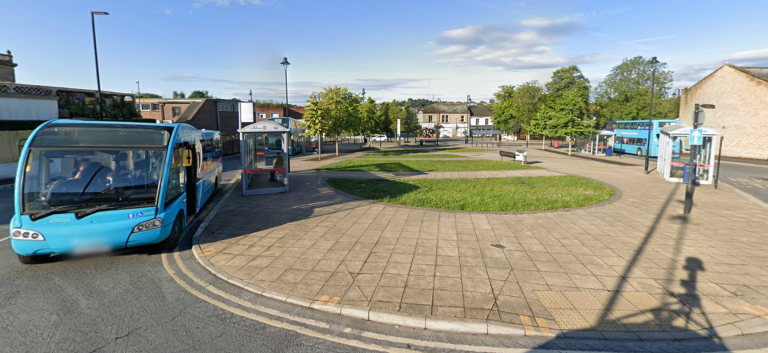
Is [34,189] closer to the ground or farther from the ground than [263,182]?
farther from the ground

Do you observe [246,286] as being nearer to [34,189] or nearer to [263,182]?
[34,189]

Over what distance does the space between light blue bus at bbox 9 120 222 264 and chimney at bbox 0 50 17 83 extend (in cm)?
3821

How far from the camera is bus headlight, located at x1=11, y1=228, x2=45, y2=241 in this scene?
5422 mm

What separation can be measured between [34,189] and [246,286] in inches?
155

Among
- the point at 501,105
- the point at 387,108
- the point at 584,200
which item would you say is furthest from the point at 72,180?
the point at 501,105

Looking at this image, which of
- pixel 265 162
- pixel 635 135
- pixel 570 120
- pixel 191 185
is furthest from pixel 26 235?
pixel 635 135

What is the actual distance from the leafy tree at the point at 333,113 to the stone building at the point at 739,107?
32.6m

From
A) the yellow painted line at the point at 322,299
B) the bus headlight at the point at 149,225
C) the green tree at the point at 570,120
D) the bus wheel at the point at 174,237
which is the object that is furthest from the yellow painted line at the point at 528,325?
the green tree at the point at 570,120

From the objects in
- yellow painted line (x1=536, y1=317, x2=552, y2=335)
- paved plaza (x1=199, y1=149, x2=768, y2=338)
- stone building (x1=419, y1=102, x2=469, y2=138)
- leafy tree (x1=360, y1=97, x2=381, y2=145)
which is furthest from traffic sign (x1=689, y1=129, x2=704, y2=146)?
stone building (x1=419, y1=102, x2=469, y2=138)

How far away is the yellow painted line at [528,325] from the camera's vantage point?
13.7ft

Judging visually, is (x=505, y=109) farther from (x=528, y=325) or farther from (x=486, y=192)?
(x=528, y=325)

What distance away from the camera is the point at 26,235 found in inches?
214

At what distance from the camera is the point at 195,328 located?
426 centimetres

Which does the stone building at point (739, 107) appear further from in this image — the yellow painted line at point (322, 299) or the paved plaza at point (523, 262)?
the yellow painted line at point (322, 299)
